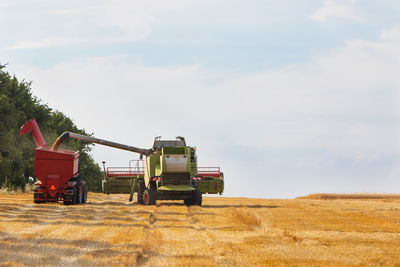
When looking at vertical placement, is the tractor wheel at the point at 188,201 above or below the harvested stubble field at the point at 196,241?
above

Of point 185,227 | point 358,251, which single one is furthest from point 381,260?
point 185,227

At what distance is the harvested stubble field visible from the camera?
1091 cm

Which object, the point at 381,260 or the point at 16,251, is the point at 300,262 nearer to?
the point at 381,260

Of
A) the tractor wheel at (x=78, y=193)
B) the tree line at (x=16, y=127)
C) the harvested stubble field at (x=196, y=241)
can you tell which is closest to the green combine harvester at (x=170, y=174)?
the tractor wheel at (x=78, y=193)

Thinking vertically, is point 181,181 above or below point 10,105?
below

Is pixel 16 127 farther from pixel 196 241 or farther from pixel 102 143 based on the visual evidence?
pixel 196 241

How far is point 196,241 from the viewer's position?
1357 centimetres

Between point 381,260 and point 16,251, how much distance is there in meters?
7.23

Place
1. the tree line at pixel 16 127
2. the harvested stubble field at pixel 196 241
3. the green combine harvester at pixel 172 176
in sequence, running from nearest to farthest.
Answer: the harvested stubble field at pixel 196 241 → the green combine harvester at pixel 172 176 → the tree line at pixel 16 127

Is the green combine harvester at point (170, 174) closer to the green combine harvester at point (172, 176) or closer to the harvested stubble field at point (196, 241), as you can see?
the green combine harvester at point (172, 176)

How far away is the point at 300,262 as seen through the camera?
422 inches

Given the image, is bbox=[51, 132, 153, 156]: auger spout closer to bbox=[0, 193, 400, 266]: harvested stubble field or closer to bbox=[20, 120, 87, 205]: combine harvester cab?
bbox=[20, 120, 87, 205]: combine harvester cab

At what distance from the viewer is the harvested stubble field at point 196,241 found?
10.9 meters

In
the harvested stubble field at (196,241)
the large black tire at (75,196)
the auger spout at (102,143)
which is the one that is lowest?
the harvested stubble field at (196,241)
